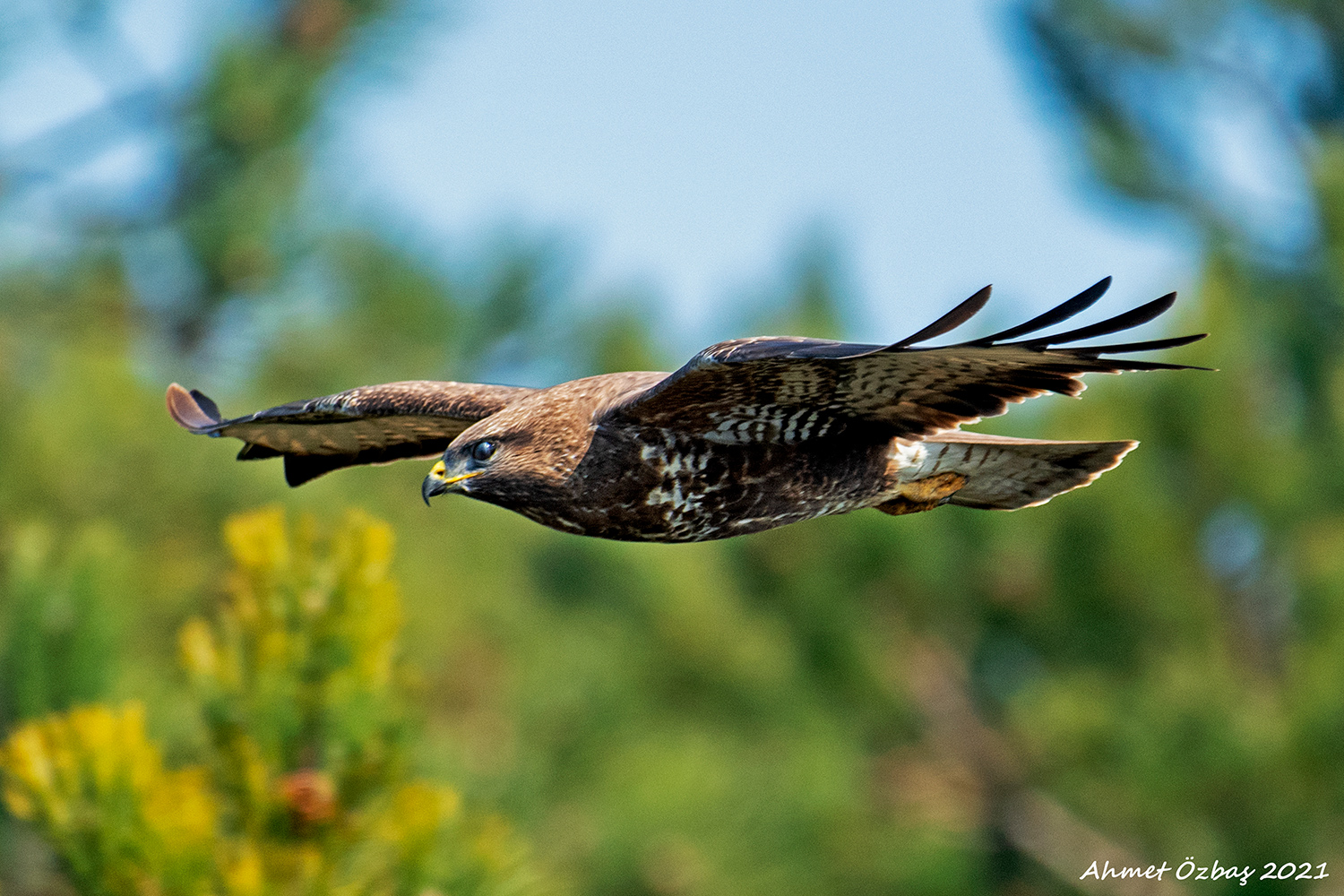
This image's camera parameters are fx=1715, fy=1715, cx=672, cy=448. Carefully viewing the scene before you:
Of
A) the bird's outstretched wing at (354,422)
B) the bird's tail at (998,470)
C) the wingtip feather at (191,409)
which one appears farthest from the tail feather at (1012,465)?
the wingtip feather at (191,409)

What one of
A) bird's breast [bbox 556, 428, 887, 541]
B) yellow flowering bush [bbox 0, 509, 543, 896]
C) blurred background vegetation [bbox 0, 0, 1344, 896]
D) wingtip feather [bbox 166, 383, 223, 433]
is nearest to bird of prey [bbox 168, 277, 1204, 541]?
bird's breast [bbox 556, 428, 887, 541]

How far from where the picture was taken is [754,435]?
4418mm

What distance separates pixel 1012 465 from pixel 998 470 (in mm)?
50

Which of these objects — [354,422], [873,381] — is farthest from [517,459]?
[354,422]

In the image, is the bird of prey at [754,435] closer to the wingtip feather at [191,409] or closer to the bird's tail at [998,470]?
the bird's tail at [998,470]

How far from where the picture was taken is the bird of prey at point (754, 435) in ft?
13.2

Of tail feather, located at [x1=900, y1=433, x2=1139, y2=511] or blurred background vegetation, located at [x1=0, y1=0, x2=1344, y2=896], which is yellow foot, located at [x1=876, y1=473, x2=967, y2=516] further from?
blurred background vegetation, located at [x1=0, y1=0, x2=1344, y2=896]

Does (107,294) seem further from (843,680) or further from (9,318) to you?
(843,680)

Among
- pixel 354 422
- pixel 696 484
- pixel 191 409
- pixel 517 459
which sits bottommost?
pixel 696 484

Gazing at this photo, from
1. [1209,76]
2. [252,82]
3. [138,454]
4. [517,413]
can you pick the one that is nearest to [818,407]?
[517,413]

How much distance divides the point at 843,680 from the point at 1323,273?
5.91 m

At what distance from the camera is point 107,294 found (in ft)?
43.1

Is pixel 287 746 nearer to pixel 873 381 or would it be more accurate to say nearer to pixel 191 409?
pixel 191 409

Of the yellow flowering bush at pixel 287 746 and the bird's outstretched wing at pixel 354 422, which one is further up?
the bird's outstretched wing at pixel 354 422
